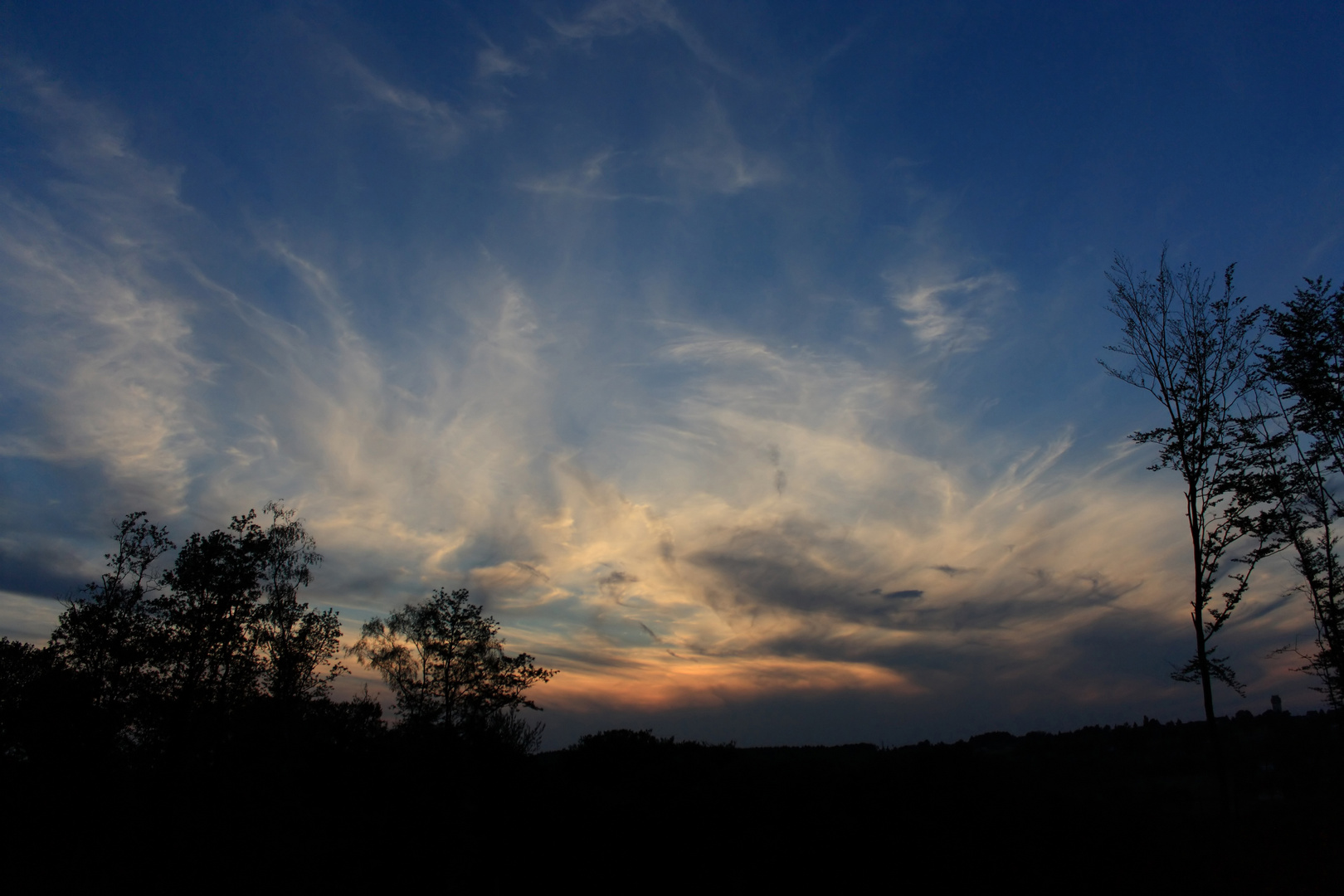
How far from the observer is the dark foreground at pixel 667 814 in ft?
55.3

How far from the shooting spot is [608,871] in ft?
54.4

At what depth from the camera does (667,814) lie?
18984 millimetres

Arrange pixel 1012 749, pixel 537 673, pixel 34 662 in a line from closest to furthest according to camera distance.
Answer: pixel 34 662
pixel 1012 749
pixel 537 673

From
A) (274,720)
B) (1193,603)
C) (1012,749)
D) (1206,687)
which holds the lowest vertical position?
(1012,749)

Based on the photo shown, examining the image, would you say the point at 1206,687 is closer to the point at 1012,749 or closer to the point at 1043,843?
the point at 1043,843

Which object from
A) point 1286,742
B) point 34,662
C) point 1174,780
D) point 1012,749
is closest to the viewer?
point 1174,780

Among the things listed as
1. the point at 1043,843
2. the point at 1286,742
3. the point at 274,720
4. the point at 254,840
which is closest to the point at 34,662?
the point at 274,720

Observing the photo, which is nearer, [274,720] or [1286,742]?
[274,720]

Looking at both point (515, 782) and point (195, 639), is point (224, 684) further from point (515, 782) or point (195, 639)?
point (515, 782)

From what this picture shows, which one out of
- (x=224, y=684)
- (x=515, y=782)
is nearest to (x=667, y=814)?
(x=515, y=782)

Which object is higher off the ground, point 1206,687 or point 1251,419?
point 1251,419

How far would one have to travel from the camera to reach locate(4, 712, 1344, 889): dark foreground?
55.3ft

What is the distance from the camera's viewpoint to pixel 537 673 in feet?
167

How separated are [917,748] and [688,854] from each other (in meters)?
10.7
